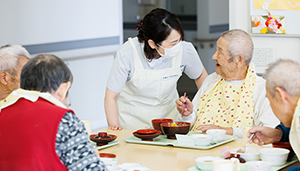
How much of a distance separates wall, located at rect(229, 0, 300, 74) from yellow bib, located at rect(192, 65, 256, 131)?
64cm

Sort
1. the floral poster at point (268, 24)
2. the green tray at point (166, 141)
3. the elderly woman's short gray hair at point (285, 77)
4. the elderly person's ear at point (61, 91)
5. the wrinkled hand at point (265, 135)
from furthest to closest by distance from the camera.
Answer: the floral poster at point (268, 24), the green tray at point (166, 141), the wrinkled hand at point (265, 135), the elderly woman's short gray hair at point (285, 77), the elderly person's ear at point (61, 91)

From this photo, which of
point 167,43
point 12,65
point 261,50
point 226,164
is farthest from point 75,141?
point 261,50

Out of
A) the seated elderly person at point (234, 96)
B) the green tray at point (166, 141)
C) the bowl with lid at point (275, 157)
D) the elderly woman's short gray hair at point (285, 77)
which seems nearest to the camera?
the elderly woman's short gray hair at point (285, 77)

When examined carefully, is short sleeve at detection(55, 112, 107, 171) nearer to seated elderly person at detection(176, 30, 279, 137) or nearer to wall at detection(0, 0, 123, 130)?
seated elderly person at detection(176, 30, 279, 137)

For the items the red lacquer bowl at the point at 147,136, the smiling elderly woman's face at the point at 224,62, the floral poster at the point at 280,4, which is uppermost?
the floral poster at the point at 280,4

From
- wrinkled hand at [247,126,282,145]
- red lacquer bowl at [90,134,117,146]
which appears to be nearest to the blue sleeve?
wrinkled hand at [247,126,282,145]

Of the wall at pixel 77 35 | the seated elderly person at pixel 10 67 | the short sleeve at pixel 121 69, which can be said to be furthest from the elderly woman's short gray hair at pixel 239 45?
the wall at pixel 77 35

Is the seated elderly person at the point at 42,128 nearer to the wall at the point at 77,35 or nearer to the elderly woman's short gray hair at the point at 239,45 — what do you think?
the elderly woman's short gray hair at the point at 239,45

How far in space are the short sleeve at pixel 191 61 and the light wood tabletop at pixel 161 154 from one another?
887mm

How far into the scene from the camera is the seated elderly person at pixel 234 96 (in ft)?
8.49

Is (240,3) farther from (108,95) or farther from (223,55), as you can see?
(108,95)

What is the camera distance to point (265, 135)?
2061mm

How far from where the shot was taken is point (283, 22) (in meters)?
3.13

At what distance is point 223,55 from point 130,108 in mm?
795
